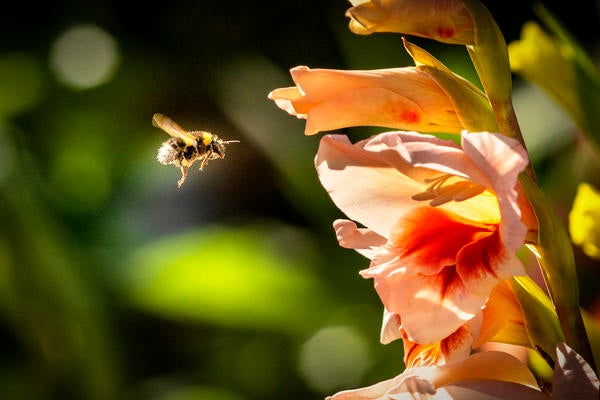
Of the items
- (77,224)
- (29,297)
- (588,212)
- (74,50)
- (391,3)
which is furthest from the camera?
(74,50)

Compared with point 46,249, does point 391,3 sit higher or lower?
higher

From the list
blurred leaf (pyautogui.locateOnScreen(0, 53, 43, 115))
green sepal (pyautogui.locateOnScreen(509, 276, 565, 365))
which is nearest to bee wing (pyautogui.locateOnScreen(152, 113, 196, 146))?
green sepal (pyautogui.locateOnScreen(509, 276, 565, 365))

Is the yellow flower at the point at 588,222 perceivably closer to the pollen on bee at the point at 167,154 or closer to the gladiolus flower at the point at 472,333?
the gladiolus flower at the point at 472,333

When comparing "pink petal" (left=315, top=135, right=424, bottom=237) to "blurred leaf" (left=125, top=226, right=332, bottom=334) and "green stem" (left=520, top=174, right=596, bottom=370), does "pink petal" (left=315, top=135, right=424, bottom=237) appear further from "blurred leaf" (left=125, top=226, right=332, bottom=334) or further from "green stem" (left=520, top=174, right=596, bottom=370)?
"blurred leaf" (left=125, top=226, right=332, bottom=334)

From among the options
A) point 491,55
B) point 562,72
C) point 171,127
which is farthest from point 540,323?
point 171,127

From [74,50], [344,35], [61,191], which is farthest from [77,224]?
[344,35]

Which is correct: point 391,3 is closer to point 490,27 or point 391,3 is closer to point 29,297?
point 490,27

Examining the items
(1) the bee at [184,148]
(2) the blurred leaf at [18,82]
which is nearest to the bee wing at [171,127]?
(1) the bee at [184,148]

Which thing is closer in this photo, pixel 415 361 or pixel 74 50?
pixel 415 361
